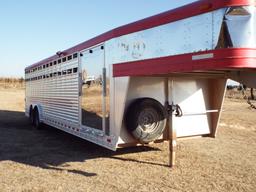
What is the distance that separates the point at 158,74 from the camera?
549cm

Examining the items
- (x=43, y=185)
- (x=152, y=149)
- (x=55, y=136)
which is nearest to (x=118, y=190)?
(x=43, y=185)

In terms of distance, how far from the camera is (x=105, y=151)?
25.3 ft

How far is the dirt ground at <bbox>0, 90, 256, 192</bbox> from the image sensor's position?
5332 millimetres

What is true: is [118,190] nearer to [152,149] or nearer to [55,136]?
[152,149]

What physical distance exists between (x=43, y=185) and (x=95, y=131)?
184 centimetres

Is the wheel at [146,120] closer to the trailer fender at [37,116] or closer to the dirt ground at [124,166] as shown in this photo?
the dirt ground at [124,166]

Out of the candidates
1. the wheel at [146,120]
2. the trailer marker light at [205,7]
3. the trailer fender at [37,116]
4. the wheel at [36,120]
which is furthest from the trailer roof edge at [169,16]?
the wheel at [36,120]

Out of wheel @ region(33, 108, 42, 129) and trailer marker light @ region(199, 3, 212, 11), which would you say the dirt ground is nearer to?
wheel @ region(33, 108, 42, 129)

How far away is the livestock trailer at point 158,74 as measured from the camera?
4254mm

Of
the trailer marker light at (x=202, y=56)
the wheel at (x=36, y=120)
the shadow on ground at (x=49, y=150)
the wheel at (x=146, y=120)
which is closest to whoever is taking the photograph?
the trailer marker light at (x=202, y=56)

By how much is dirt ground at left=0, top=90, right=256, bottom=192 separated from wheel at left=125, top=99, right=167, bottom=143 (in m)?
0.59

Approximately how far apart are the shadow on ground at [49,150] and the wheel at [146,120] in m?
0.93

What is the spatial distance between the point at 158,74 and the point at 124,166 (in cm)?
195

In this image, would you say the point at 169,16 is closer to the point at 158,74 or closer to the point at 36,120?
the point at 158,74
